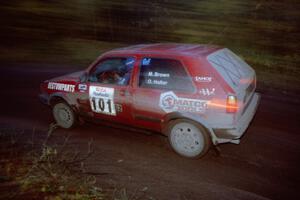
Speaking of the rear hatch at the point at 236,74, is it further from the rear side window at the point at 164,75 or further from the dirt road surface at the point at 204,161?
the dirt road surface at the point at 204,161

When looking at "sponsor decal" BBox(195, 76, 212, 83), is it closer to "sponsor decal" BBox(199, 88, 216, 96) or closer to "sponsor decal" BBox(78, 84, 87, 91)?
"sponsor decal" BBox(199, 88, 216, 96)

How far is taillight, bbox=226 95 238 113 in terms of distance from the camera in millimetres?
5164

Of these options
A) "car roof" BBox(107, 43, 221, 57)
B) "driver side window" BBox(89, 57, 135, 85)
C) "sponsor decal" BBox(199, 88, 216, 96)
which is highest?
"car roof" BBox(107, 43, 221, 57)

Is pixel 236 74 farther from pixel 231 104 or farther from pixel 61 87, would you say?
pixel 61 87

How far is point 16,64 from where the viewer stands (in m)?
13.1

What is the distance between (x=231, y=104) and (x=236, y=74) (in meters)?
0.70

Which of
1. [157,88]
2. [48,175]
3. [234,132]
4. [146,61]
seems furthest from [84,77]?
[234,132]

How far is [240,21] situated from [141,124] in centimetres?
1010

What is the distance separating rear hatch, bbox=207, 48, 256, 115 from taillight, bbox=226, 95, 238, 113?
0.10 meters

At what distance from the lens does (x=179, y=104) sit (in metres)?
5.54

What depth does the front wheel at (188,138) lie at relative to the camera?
18.2 feet

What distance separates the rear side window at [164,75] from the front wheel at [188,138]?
0.61 m

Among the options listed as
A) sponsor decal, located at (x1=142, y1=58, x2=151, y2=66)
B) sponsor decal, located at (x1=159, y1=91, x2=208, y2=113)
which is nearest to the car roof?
sponsor decal, located at (x1=142, y1=58, x2=151, y2=66)

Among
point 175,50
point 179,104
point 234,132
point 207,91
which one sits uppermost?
point 175,50
